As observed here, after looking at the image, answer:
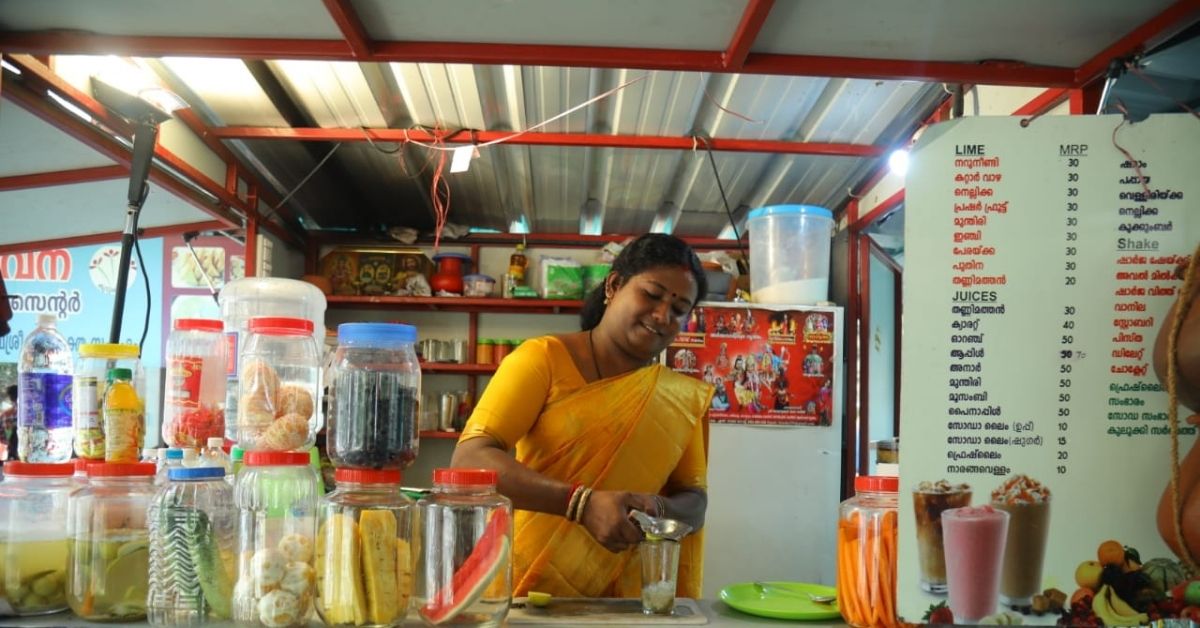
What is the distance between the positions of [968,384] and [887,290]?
3.73 meters

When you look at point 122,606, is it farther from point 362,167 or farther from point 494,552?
point 362,167

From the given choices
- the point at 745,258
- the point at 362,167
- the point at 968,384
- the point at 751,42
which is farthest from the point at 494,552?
the point at 745,258

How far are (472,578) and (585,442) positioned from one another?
788 millimetres

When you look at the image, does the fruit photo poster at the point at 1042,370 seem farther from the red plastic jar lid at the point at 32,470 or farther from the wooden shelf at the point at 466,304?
the wooden shelf at the point at 466,304

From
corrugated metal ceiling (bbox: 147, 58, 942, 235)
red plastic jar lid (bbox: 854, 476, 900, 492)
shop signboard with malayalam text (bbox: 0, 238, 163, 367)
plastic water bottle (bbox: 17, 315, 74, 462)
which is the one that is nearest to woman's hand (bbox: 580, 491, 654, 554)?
red plastic jar lid (bbox: 854, 476, 900, 492)

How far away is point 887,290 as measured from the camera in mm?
4711

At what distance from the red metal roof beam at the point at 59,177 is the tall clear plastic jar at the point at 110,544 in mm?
2101

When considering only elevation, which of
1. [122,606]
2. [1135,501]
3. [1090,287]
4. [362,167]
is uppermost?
[362,167]

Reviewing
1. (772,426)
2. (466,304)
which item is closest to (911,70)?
(772,426)

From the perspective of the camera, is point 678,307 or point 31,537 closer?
point 31,537

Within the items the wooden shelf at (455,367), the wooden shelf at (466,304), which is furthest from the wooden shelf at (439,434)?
the wooden shelf at (466,304)

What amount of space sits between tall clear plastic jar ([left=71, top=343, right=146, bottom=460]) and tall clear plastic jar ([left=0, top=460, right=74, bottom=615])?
0.05 meters

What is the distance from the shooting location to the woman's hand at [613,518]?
150 cm

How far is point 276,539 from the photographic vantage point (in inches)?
47.0
